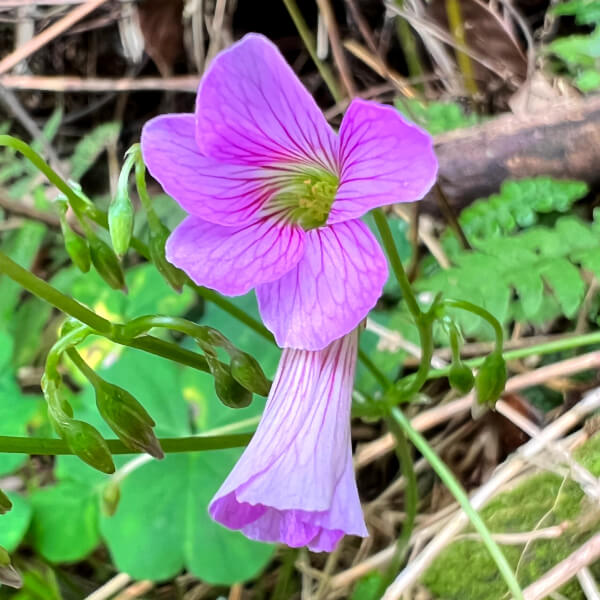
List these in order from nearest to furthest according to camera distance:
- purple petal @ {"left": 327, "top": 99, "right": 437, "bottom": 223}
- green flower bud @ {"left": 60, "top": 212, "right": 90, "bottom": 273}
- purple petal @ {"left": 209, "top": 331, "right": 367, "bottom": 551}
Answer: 1. purple petal @ {"left": 327, "top": 99, "right": 437, "bottom": 223}
2. purple petal @ {"left": 209, "top": 331, "right": 367, "bottom": 551}
3. green flower bud @ {"left": 60, "top": 212, "right": 90, "bottom": 273}

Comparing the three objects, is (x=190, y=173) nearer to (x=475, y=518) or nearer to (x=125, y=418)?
(x=125, y=418)

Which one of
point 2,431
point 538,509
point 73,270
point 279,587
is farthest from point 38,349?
point 538,509

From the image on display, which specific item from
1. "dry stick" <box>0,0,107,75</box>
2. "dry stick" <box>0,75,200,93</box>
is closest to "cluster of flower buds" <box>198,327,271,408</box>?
"dry stick" <box>0,75,200,93</box>

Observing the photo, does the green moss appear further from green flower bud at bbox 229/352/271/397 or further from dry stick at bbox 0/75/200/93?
dry stick at bbox 0/75/200/93

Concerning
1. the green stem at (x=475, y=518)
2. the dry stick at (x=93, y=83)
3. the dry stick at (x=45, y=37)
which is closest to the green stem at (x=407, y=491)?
the green stem at (x=475, y=518)

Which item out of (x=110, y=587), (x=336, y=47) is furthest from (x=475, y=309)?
(x=336, y=47)

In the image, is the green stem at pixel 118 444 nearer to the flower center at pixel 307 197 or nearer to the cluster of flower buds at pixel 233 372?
the cluster of flower buds at pixel 233 372

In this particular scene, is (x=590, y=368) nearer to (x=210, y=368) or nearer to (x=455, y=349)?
(x=455, y=349)
